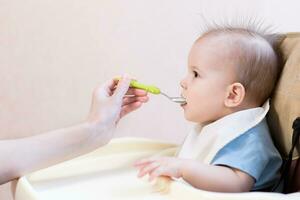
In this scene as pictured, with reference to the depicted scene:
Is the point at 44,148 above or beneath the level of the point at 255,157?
above

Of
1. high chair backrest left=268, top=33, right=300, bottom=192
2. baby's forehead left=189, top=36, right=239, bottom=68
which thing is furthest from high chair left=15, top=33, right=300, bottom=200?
baby's forehead left=189, top=36, right=239, bottom=68

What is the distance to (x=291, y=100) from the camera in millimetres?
772

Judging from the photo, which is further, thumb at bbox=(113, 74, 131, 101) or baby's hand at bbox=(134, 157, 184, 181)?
thumb at bbox=(113, 74, 131, 101)

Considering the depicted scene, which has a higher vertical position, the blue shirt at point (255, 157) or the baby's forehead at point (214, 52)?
the baby's forehead at point (214, 52)

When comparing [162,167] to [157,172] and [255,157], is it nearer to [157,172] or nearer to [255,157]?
[157,172]

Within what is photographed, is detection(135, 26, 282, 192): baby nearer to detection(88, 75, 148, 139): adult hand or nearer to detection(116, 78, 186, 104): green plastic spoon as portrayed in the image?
detection(116, 78, 186, 104): green plastic spoon

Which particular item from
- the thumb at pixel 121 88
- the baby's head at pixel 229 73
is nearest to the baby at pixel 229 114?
the baby's head at pixel 229 73

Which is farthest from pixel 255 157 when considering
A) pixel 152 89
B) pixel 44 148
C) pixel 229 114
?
pixel 44 148

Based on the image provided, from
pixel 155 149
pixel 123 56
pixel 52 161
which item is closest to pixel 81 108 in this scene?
pixel 123 56

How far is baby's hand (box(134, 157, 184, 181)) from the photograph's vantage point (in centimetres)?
68

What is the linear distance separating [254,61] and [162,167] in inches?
10.5

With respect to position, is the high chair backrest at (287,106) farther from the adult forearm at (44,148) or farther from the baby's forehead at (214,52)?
the adult forearm at (44,148)

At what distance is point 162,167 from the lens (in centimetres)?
68

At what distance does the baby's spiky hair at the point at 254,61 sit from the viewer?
31.0 inches
